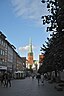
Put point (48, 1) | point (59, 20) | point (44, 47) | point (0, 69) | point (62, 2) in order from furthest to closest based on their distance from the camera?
point (0, 69) < point (44, 47) < point (48, 1) < point (59, 20) < point (62, 2)

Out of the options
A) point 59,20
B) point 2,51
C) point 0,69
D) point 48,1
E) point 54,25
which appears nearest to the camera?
point 59,20

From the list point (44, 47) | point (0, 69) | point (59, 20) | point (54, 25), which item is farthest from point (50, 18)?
point (0, 69)

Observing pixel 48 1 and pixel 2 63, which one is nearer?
pixel 48 1

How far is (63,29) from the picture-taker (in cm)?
1869

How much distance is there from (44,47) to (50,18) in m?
48.6

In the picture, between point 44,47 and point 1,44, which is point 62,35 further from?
point 1,44

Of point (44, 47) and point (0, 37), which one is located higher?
point (0, 37)

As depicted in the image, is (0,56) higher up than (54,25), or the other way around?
(0,56)

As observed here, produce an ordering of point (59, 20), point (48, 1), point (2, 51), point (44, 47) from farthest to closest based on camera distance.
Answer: point (2, 51)
point (44, 47)
point (48, 1)
point (59, 20)

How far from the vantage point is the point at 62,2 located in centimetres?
1490

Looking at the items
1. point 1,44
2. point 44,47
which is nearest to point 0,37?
point 1,44

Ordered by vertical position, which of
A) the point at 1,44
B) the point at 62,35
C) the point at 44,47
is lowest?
the point at 62,35

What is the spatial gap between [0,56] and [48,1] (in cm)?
8866

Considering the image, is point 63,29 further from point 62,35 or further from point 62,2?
point 62,2
